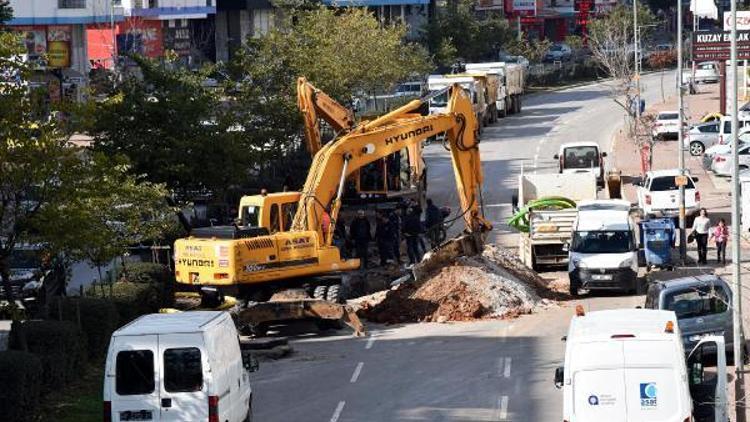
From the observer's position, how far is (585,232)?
134ft

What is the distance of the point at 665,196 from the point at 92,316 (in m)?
24.6

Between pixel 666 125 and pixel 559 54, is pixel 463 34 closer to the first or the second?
pixel 559 54

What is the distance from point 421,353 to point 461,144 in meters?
9.57

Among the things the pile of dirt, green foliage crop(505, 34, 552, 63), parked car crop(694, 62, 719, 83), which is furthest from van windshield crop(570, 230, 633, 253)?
green foliage crop(505, 34, 552, 63)

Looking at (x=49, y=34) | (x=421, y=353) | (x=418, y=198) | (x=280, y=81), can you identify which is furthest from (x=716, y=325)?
(x=49, y=34)

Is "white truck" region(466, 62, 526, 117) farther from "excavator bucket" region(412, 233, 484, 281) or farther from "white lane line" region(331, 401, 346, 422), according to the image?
"white lane line" region(331, 401, 346, 422)

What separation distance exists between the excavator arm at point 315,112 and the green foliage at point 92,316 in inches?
567

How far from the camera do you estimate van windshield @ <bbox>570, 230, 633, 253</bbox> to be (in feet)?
132

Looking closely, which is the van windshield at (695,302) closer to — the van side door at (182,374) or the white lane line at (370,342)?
the white lane line at (370,342)

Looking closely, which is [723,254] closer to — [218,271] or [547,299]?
[547,299]

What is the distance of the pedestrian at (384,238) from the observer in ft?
143

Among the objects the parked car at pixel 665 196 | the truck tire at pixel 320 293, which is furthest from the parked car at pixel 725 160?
the truck tire at pixel 320 293

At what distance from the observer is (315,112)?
45344 millimetres

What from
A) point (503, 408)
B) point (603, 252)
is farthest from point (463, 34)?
point (503, 408)
